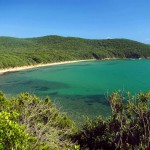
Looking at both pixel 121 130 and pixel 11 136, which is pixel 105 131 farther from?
pixel 11 136

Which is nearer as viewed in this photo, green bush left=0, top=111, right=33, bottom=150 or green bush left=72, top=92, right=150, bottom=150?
green bush left=0, top=111, right=33, bottom=150

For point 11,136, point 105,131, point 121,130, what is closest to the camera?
point 11,136

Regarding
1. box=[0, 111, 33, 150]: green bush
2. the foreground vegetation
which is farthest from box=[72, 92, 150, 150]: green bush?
box=[0, 111, 33, 150]: green bush

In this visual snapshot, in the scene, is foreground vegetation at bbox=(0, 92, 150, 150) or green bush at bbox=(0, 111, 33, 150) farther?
foreground vegetation at bbox=(0, 92, 150, 150)

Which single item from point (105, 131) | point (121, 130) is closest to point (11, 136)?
point (121, 130)

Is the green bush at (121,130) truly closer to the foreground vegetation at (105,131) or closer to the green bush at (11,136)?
the foreground vegetation at (105,131)

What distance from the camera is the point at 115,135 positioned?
16719mm

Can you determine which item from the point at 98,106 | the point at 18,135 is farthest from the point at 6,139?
the point at 98,106

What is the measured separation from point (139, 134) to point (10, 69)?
345 feet

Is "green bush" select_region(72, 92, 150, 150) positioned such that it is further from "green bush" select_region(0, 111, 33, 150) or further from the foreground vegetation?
"green bush" select_region(0, 111, 33, 150)

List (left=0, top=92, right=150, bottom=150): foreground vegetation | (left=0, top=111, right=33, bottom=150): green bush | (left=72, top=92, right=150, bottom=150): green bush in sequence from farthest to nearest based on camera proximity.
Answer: (left=72, top=92, right=150, bottom=150): green bush, (left=0, top=92, right=150, bottom=150): foreground vegetation, (left=0, top=111, right=33, bottom=150): green bush

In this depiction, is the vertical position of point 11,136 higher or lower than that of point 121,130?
higher

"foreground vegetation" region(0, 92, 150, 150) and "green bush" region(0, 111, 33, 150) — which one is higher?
"green bush" region(0, 111, 33, 150)

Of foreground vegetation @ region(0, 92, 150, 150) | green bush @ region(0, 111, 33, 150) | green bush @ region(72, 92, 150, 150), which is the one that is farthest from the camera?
green bush @ region(72, 92, 150, 150)
